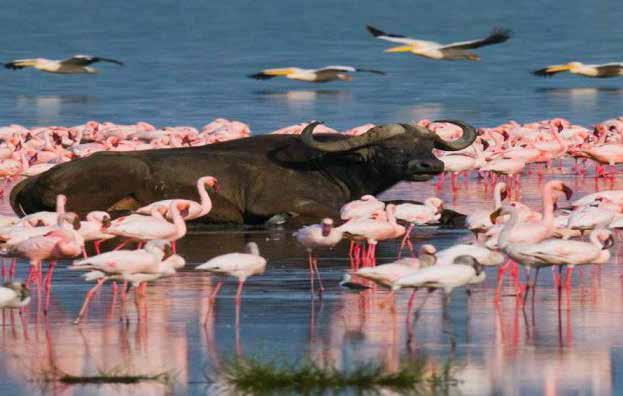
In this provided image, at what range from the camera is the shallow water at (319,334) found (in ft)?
32.8

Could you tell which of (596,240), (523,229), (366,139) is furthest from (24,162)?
(596,240)

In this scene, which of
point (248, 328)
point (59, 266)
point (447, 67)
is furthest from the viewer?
point (447, 67)

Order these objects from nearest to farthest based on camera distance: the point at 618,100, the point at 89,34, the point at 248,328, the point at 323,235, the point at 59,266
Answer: the point at 248,328
the point at 323,235
the point at 59,266
the point at 618,100
the point at 89,34

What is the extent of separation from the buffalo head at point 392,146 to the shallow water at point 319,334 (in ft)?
16.9

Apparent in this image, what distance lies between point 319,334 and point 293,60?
6237cm

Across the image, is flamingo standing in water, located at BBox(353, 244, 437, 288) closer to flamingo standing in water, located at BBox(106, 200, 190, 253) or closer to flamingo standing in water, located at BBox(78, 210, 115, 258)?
flamingo standing in water, located at BBox(106, 200, 190, 253)

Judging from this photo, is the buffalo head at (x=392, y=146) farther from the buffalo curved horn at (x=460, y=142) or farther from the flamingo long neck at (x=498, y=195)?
the flamingo long neck at (x=498, y=195)

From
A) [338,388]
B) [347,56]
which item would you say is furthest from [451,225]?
[347,56]

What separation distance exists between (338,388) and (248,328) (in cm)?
225

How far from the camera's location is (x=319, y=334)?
11414 millimetres

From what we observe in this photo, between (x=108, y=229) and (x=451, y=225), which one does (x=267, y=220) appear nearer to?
(x=451, y=225)

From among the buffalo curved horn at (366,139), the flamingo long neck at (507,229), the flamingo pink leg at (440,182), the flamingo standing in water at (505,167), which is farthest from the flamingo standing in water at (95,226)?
the flamingo standing in water at (505,167)

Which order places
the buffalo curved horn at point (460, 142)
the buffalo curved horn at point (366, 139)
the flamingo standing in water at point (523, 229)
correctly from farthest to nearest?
the buffalo curved horn at point (460, 142), the buffalo curved horn at point (366, 139), the flamingo standing in water at point (523, 229)

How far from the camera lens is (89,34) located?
97.1m
